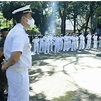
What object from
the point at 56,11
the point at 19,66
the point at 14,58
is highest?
the point at 56,11

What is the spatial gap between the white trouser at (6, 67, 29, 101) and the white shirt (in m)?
0.10

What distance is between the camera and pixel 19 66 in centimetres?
342

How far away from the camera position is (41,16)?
36.3 m

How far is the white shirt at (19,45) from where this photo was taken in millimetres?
3303

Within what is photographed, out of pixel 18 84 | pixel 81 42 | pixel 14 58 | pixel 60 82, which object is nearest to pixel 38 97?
pixel 60 82

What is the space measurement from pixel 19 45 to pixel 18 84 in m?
0.48

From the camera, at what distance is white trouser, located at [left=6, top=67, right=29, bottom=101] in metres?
3.46

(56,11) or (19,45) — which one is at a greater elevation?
(56,11)

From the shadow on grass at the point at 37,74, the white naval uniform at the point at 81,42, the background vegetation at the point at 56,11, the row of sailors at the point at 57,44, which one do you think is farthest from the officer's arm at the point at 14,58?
the background vegetation at the point at 56,11

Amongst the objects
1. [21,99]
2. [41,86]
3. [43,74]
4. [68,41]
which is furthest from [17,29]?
[68,41]

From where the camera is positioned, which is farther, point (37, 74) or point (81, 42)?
point (81, 42)

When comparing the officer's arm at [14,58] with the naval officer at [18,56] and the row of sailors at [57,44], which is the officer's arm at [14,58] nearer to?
the naval officer at [18,56]

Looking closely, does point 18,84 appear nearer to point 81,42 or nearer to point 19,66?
point 19,66

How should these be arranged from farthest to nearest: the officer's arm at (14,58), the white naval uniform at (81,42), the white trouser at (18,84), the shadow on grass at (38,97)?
the white naval uniform at (81,42) < the shadow on grass at (38,97) < the white trouser at (18,84) < the officer's arm at (14,58)
